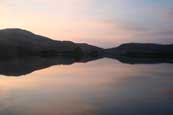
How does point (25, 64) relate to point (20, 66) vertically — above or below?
above

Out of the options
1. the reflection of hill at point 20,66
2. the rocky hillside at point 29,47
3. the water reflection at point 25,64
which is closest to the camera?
the reflection of hill at point 20,66

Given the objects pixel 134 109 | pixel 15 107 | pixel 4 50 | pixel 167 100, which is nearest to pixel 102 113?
pixel 134 109

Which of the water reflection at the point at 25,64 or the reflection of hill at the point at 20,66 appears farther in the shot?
the water reflection at the point at 25,64

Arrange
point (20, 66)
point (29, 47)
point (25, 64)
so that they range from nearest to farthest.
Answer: point (20, 66), point (25, 64), point (29, 47)

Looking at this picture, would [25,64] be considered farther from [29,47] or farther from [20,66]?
[29,47]

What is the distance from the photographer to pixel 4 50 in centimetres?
8162

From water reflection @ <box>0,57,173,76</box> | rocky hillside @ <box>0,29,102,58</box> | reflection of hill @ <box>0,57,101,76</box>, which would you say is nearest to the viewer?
reflection of hill @ <box>0,57,101,76</box>

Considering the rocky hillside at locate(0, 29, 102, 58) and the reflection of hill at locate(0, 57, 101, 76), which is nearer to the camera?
the reflection of hill at locate(0, 57, 101, 76)

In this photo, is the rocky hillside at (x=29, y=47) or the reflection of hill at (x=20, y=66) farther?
the rocky hillside at (x=29, y=47)

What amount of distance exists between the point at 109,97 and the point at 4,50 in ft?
235

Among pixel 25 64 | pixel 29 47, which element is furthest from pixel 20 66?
pixel 29 47

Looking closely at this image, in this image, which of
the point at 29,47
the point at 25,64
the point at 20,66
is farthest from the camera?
the point at 29,47

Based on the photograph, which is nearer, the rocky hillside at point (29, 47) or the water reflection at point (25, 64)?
the water reflection at point (25, 64)

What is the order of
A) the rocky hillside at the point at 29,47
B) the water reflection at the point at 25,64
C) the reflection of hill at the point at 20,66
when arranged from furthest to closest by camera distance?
the rocky hillside at the point at 29,47, the water reflection at the point at 25,64, the reflection of hill at the point at 20,66
